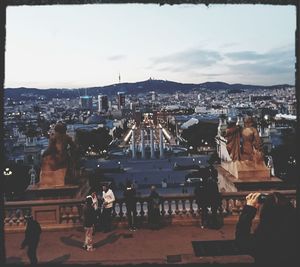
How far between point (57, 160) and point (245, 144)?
3.78 meters

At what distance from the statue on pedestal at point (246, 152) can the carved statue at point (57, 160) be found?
3288mm

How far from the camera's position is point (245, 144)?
9.33 metres

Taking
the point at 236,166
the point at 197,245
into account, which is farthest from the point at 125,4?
the point at 236,166

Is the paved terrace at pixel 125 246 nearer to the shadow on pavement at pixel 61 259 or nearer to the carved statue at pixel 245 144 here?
the shadow on pavement at pixel 61 259

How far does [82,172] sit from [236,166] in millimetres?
3437

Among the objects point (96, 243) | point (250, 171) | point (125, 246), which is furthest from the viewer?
point (250, 171)

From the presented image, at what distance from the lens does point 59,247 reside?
7.73 metres

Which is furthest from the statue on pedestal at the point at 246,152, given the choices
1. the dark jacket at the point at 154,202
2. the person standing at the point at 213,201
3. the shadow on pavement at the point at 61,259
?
the shadow on pavement at the point at 61,259

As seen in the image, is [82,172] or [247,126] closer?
[247,126]

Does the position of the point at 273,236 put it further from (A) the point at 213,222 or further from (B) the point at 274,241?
(A) the point at 213,222

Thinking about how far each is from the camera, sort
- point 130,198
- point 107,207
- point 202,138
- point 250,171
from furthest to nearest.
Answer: point 202,138, point 250,171, point 130,198, point 107,207

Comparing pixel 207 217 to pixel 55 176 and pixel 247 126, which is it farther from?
pixel 55 176

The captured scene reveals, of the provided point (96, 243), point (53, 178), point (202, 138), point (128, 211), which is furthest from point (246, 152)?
point (202, 138)

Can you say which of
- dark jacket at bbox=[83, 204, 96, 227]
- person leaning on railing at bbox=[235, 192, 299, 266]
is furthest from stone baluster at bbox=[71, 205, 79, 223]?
person leaning on railing at bbox=[235, 192, 299, 266]
